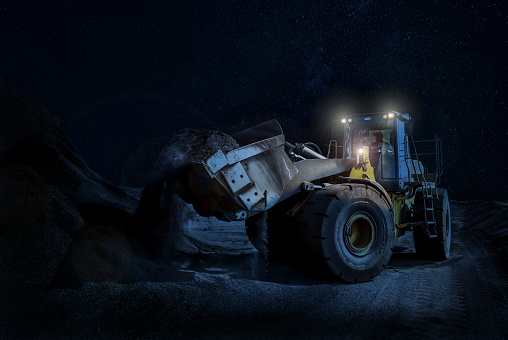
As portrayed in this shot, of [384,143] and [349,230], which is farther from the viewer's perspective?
[384,143]

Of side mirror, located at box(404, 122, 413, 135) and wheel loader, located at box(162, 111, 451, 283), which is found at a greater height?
side mirror, located at box(404, 122, 413, 135)

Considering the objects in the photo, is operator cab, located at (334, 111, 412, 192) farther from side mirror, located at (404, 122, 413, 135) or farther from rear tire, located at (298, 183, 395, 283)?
rear tire, located at (298, 183, 395, 283)

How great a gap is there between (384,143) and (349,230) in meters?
2.56

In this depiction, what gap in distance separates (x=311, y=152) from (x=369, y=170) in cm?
107

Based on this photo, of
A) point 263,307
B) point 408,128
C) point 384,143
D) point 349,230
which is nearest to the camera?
point 263,307

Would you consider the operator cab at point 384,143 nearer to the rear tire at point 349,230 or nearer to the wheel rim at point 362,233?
the rear tire at point 349,230

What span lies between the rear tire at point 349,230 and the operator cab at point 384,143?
1.52m

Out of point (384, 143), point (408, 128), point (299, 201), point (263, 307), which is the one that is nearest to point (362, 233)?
point (299, 201)

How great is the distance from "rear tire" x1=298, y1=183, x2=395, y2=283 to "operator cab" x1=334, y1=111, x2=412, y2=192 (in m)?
1.52

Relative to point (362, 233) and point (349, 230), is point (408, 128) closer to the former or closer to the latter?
point (362, 233)

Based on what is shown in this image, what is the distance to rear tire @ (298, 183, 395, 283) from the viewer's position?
13.9 ft

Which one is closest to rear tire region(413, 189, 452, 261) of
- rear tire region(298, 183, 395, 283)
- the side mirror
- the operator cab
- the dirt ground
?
the operator cab

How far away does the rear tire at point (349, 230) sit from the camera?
4242 mm

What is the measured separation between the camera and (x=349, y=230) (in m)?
4.56
